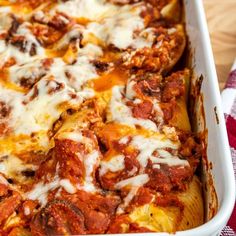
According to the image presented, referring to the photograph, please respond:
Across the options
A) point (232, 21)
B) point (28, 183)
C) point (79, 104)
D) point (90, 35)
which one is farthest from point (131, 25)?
point (28, 183)

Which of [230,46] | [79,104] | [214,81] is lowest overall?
[230,46]

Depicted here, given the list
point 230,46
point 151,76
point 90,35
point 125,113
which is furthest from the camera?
point 230,46

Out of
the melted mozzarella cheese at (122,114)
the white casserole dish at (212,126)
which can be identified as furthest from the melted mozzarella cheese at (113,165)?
the white casserole dish at (212,126)

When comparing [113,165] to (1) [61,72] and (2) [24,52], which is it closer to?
(1) [61,72]

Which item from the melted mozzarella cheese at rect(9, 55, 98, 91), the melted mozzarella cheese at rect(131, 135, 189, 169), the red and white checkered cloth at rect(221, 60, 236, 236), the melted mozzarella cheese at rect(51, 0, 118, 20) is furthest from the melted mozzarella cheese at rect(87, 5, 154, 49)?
the melted mozzarella cheese at rect(131, 135, 189, 169)

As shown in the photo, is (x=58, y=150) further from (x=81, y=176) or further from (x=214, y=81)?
(x=214, y=81)

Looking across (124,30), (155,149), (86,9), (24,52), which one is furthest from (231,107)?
(24,52)
